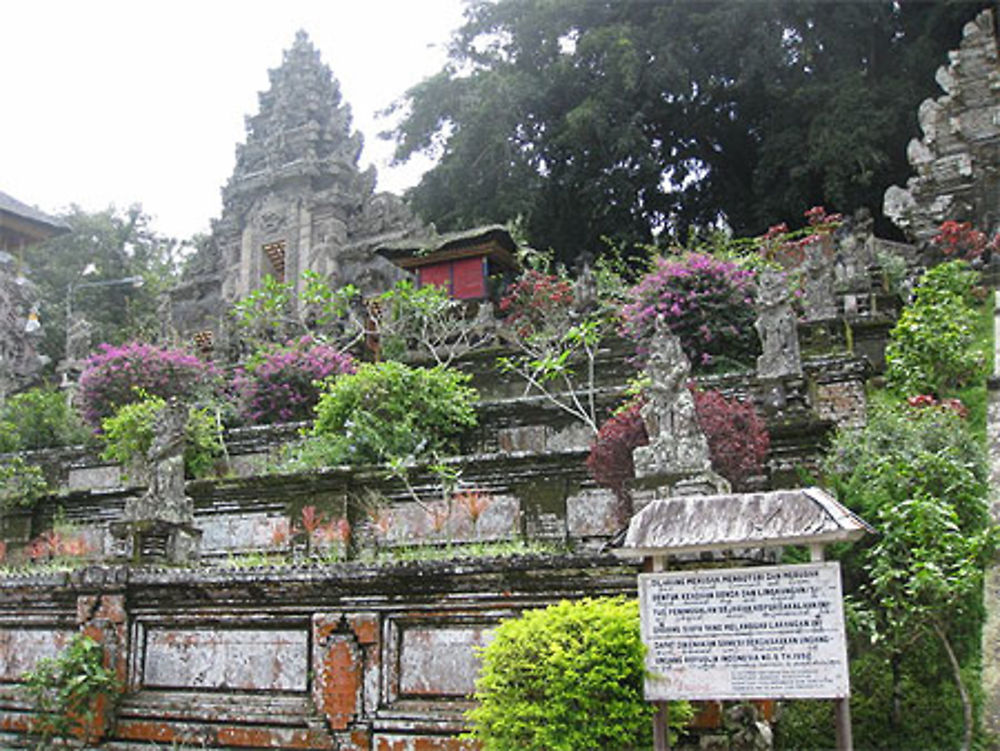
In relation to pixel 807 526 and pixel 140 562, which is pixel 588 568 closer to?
pixel 807 526

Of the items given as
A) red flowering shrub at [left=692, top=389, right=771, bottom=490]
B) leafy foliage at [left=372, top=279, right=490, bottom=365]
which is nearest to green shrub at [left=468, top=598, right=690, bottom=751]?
red flowering shrub at [left=692, top=389, right=771, bottom=490]

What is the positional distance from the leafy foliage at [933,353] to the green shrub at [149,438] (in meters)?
8.54

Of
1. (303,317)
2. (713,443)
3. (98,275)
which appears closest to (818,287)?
(713,443)

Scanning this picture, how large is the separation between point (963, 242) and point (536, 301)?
699 centimetres

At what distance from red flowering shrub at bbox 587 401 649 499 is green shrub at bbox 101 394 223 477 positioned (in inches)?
246

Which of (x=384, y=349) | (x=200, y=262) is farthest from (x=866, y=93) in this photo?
(x=200, y=262)

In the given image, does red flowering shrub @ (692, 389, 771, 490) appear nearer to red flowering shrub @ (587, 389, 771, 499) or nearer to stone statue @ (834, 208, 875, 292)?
red flowering shrub @ (587, 389, 771, 499)

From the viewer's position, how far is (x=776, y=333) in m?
10.8

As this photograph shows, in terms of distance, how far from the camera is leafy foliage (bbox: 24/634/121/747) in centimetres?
744

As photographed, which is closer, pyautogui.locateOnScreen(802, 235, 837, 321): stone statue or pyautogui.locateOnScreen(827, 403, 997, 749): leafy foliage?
pyautogui.locateOnScreen(827, 403, 997, 749): leafy foliage

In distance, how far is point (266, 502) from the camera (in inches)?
440

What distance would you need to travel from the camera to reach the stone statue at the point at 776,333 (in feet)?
34.7

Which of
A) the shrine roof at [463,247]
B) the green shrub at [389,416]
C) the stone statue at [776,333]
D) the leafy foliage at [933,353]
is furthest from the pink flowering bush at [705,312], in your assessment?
the shrine roof at [463,247]

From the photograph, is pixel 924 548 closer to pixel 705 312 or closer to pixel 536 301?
pixel 705 312
